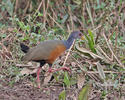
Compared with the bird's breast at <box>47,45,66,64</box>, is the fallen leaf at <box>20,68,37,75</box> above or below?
below

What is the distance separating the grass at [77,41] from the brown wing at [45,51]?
39 centimetres

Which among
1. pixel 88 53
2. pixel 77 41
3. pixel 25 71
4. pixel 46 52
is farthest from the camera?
pixel 77 41

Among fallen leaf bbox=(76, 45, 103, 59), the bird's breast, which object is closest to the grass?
fallen leaf bbox=(76, 45, 103, 59)

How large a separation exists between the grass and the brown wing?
39cm

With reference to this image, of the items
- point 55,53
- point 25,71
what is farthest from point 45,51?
point 25,71

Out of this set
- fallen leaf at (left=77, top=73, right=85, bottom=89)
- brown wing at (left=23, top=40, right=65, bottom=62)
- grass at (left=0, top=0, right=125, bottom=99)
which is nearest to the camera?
brown wing at (left=23, top=40, right=65, bottom=62)

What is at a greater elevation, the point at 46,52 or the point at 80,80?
the point at 46,52

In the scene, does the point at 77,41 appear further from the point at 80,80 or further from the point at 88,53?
the point at 80,80

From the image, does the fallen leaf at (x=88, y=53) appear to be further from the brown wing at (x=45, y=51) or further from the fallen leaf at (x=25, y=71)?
the fallen leaf at (x=25, y=71)

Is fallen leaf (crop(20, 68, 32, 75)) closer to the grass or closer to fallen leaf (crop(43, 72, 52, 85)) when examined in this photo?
the grass

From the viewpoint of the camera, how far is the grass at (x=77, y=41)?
475cm

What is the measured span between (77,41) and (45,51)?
57.6 inches

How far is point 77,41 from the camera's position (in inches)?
229

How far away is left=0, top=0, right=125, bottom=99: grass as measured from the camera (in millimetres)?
4754
